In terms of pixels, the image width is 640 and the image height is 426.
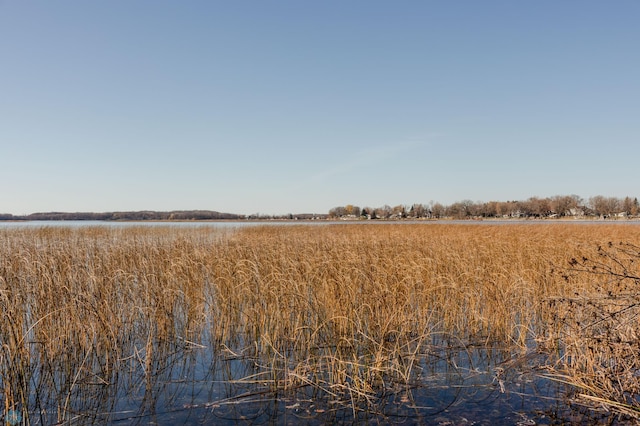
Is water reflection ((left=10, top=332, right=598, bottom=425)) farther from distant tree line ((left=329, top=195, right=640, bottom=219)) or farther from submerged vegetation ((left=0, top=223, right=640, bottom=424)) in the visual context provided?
distant tree line ((left=329, top=195, right=640, bottom=219))

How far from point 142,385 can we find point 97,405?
2.03 ft

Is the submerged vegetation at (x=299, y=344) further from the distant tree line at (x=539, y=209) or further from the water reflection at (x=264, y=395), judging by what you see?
the distant tree line at (x=539, y=209)

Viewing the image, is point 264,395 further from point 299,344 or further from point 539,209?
point 539,209

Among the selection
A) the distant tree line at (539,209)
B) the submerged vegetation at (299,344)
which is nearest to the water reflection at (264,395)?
the submerged vegetation at (299,344)

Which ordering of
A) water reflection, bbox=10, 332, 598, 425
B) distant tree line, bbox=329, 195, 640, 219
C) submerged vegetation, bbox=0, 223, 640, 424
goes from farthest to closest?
distant tree line, bbox=329, 195, 640, 219
submerged vegetation, bbox=0, 223, 640, 424
water reflection, bbox=10, 332, 598, 425

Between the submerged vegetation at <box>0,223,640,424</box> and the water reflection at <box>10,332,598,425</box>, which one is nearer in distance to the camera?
the water reflection at <box>10,332,598,425</box>

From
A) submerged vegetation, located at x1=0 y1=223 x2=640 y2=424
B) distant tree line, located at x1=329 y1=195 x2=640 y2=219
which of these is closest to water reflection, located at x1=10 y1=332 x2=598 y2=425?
submerged vegetation, located at x1=0 y1=223 x2=640 y2=424

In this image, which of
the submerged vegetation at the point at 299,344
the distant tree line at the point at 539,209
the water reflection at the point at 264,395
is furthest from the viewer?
the distant tree line at the point at 539,209

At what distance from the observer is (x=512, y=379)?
5.29 meters

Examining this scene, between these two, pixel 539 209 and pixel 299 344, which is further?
pixel 539 209

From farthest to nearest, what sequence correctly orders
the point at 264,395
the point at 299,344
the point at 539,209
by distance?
the point at 539,209
the point at 299,344
the point at 264,395

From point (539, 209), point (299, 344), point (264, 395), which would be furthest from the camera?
point (539, 209)

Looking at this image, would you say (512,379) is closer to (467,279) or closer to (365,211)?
→ (467,279)

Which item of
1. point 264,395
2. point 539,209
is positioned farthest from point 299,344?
point 539,209
